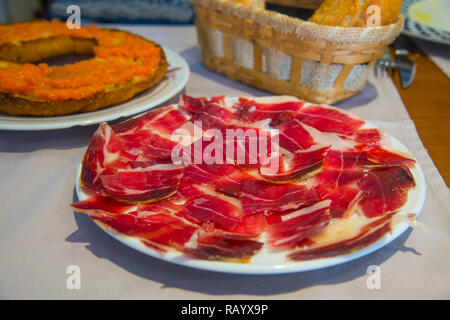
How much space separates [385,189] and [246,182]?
0.31m

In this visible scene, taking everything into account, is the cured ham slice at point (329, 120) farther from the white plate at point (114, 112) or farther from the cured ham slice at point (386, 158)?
the white plate at point (114, 112)

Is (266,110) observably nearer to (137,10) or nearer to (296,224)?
(296,224)

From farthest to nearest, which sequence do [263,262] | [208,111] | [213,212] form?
[208,111], [213,212], [263,262]

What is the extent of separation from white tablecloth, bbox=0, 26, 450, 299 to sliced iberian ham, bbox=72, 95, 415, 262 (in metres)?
0.10

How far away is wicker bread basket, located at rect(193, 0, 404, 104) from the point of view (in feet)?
3.79

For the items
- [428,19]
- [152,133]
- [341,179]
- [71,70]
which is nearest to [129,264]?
[152,133]

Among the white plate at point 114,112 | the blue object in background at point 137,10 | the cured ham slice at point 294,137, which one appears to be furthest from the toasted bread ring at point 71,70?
the blue object in background at point 137,10

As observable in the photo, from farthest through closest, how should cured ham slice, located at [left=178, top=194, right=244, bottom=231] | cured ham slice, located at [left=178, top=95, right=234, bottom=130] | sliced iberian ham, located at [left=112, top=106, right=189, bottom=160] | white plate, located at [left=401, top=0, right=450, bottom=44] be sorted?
white plate, located at [left=401, top=0, right=450, bottom=44]
cured ham slice, located at [left=178, top=95, right=234, bottom=130]
sliced iberian ham, located at [left=112, top=106, right=189, bottom=160]
cured ham slice, located at [left=178, top=194, right=244, bottom=231]

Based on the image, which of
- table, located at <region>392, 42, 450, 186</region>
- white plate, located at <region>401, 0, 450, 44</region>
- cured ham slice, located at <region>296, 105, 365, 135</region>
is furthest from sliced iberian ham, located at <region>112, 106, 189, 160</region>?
white plate, located at <region>401, 0, 450, 44</region>

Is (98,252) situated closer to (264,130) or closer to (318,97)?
(264,130)

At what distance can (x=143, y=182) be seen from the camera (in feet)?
2.66

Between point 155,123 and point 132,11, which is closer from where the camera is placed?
point 155,123

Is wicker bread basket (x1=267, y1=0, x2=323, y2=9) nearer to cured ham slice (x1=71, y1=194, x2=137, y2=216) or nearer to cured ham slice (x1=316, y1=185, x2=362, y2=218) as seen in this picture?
cured ham slice (x1=316, y1=185, x2=362, y2=218)

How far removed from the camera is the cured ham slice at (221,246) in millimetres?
637
